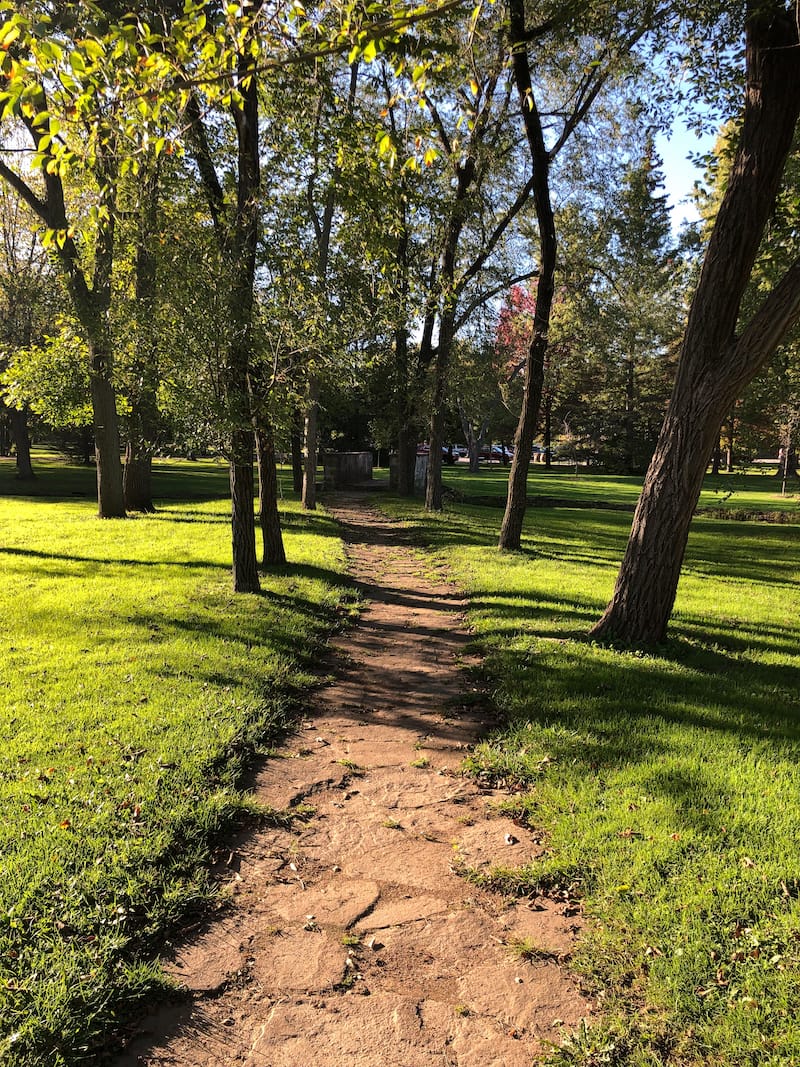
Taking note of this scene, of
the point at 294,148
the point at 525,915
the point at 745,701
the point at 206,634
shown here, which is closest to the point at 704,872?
the point at 525,915

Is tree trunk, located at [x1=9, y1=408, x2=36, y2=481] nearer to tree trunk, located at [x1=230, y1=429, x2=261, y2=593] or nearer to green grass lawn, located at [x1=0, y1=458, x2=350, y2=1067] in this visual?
green grass lawn, located at [x1=0, y1=458, x2=350, y2=1067]

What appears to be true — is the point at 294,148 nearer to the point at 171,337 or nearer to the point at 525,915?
the point at 171,337

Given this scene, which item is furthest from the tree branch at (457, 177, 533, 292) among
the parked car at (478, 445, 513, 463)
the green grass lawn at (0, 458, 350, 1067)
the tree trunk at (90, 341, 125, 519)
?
the parked car at (478, 445, 513, 463)

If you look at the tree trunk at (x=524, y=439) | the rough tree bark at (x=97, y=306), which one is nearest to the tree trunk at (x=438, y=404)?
the tree trunk at (x=524, y=439)

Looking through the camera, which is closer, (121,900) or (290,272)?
(121,900)

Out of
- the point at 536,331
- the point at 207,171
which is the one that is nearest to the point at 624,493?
the point at 536,331

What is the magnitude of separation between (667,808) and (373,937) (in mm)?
1838

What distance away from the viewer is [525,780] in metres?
4.21

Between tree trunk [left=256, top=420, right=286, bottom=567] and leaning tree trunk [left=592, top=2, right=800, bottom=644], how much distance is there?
4.75 meters

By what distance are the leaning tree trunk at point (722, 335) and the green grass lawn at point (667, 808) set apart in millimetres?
812

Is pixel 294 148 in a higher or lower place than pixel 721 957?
higher

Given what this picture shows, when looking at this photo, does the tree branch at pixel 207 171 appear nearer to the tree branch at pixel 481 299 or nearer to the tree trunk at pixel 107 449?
the tree trunk at pixel 107 449

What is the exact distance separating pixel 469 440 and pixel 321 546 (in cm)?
3052

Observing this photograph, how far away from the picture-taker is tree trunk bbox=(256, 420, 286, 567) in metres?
8.84
